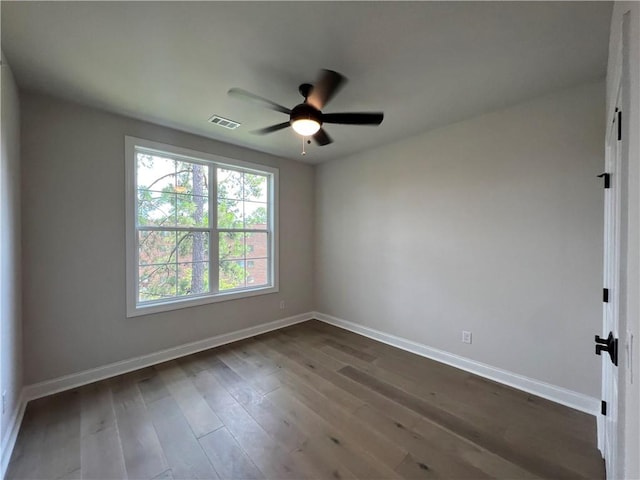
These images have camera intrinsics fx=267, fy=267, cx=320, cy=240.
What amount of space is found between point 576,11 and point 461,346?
2.81 meters

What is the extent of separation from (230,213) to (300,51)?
2.37m

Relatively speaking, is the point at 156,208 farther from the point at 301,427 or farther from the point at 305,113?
the point at 301,427

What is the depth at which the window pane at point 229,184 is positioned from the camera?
3.60 meters

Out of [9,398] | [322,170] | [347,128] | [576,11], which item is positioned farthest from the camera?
[322,170]

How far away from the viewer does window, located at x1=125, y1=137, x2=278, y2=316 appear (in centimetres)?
294

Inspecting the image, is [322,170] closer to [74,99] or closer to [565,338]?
[74,99]

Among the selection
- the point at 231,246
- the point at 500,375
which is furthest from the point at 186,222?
the point at 500,375

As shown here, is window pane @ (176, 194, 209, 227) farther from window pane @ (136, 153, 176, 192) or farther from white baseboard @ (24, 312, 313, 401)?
white baseboard @ (24, 312, 313, 401)

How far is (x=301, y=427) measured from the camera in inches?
78.0

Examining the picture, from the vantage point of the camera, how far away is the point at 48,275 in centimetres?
240

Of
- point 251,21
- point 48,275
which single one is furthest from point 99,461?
point 251,21

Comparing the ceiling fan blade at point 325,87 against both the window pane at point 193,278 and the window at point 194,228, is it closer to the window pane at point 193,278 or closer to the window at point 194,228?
the window at point 194,228

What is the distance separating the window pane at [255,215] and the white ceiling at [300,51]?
4.98 feet

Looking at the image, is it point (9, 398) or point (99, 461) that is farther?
point (9, 398)
